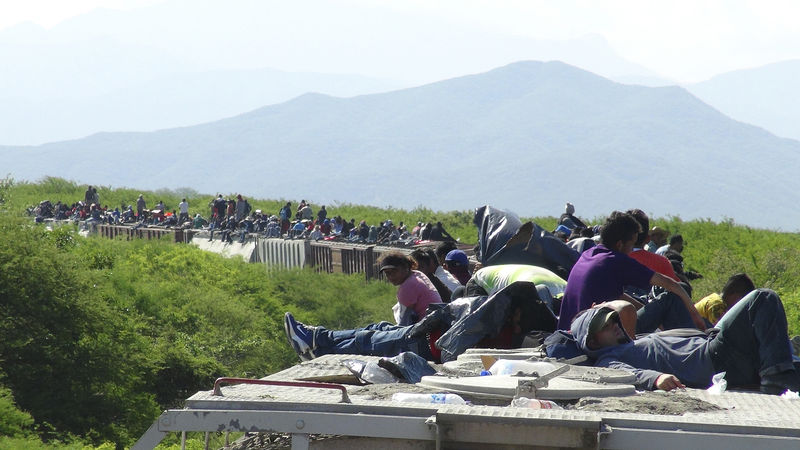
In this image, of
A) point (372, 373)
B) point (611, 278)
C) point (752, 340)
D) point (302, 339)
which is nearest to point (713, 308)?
point (611, 278)

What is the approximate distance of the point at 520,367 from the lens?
18.0 ft

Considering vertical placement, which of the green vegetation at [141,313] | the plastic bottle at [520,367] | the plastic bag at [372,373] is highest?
the plastic bottle at [520,367]

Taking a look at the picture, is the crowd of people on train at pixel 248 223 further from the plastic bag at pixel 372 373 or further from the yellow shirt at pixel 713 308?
the plastic bag at pixel 372 373

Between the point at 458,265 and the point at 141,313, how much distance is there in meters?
12.9

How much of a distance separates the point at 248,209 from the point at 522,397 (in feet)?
159

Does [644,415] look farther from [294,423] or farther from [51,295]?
[51,295]

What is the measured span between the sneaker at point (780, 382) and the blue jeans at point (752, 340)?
0.08 m

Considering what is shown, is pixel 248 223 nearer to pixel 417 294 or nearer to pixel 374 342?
pixel 417 294

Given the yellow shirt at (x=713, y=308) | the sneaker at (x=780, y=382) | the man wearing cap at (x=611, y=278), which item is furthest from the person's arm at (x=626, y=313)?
the yellow shirt at (x=713, y=308)

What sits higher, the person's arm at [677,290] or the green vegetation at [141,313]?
the person's arm at [677,290]

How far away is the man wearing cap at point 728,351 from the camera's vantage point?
19.1 feet

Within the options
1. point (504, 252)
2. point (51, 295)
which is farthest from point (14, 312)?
point (504, 252)

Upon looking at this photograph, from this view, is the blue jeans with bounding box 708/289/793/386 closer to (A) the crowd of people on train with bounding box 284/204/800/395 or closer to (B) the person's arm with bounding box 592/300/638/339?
(A) the crowd of people on train with bounding box 284/204/800/395

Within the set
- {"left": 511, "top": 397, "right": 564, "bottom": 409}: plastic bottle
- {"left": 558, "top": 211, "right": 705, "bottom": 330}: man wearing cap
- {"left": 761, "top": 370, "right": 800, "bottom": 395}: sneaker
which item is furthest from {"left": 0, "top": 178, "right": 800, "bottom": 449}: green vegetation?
{"left": 511, "top": 397, "right": 564, "bottom": 409}: plastic bottle
